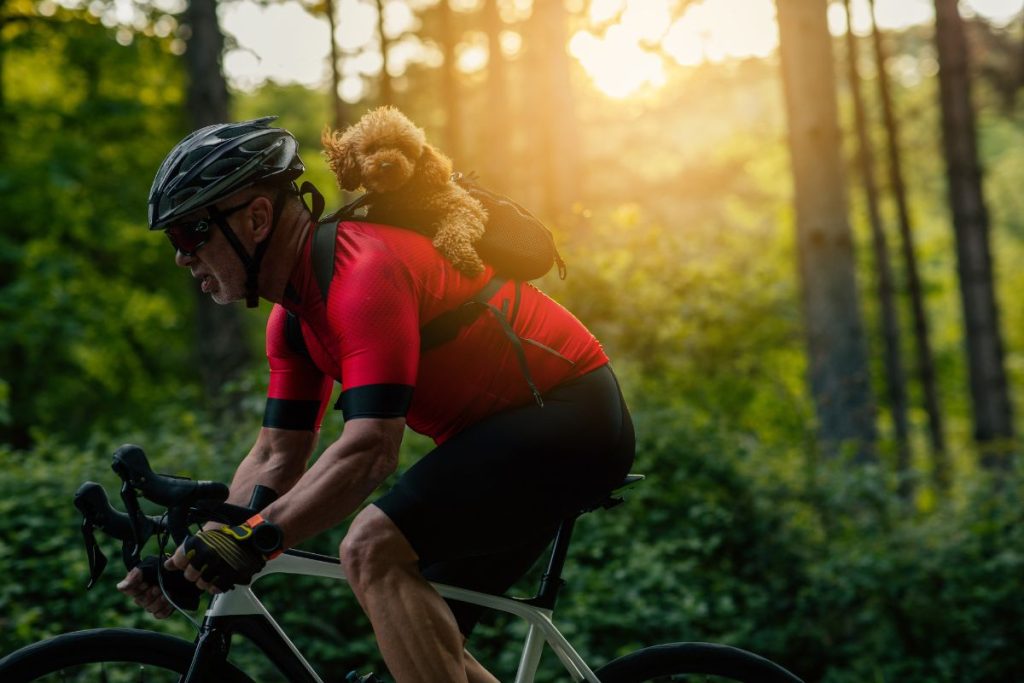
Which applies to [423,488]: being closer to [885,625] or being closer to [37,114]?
[885,625]

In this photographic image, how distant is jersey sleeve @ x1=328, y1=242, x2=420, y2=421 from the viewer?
253cm

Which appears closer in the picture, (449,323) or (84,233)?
(449,323)

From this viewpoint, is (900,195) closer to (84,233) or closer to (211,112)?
(211,112)

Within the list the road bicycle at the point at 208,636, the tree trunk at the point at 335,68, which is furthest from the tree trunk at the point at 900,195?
the road bicycle at the point at 208,636

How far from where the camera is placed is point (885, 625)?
675 centimetres

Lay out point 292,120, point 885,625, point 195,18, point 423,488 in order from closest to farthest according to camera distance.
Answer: point 423,488
point 885,625
point 195,18
point 292,120

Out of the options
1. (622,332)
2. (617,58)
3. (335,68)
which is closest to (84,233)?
(335,68)

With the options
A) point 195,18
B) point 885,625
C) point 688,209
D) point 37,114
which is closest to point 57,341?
point 37,114

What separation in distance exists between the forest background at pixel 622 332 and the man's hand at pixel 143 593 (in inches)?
96.6

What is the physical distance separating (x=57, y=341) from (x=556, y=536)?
16240mm

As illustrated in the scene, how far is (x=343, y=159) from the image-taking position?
2969 millimetres

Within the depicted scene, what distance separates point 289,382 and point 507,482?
0.70 m

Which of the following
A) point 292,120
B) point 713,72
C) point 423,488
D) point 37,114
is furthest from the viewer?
point 292,120

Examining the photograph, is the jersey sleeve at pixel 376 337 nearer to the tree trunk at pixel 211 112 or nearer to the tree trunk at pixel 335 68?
the tree trunk at pixel 211 112
